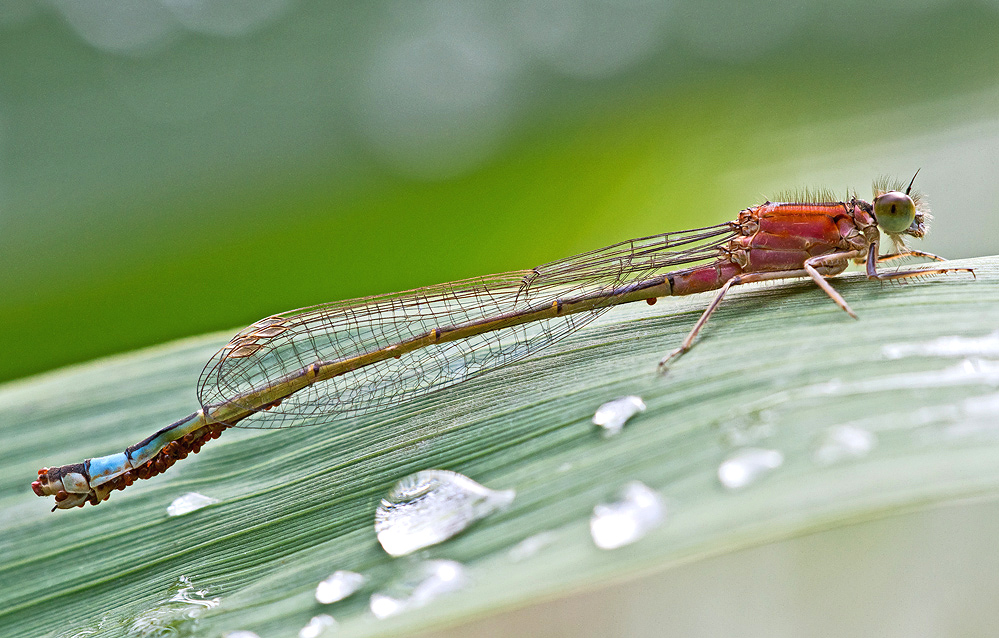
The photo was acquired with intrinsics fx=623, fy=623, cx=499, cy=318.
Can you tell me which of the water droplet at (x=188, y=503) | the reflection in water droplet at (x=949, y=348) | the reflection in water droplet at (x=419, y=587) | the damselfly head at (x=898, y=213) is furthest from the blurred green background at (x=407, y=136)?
the reflection in water droplet at (x=419, y=587)

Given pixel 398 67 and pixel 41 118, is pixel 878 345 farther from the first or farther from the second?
pixel 41 118

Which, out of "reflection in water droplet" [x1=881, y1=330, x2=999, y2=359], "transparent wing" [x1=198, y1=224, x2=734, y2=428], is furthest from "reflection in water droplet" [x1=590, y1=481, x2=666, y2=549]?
"transparent wing" [x1=198, y1=224, x2=734, y2=428]

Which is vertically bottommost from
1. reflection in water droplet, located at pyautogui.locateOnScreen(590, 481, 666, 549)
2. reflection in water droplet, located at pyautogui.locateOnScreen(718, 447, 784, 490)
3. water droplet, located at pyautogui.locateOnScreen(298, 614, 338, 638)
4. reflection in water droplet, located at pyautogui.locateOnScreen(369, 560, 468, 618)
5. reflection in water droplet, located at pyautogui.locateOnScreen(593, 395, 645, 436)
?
water droplet, located at pyautogui.locateOnScreen(298, 614, 338, 638)

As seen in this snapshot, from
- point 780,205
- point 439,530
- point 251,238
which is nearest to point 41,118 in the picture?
point 251,238

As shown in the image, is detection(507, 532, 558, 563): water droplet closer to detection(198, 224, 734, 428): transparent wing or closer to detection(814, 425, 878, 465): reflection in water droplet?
Answer: detection(814, 425, 878, 465): reflection in water droplet

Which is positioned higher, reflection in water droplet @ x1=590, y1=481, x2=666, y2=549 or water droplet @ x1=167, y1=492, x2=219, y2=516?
water droplet @ x1=167, y1=492, x2=219, y2=516

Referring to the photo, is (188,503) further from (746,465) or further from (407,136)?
(407,136)

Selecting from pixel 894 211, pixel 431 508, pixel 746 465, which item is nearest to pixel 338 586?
pixel 431 508
